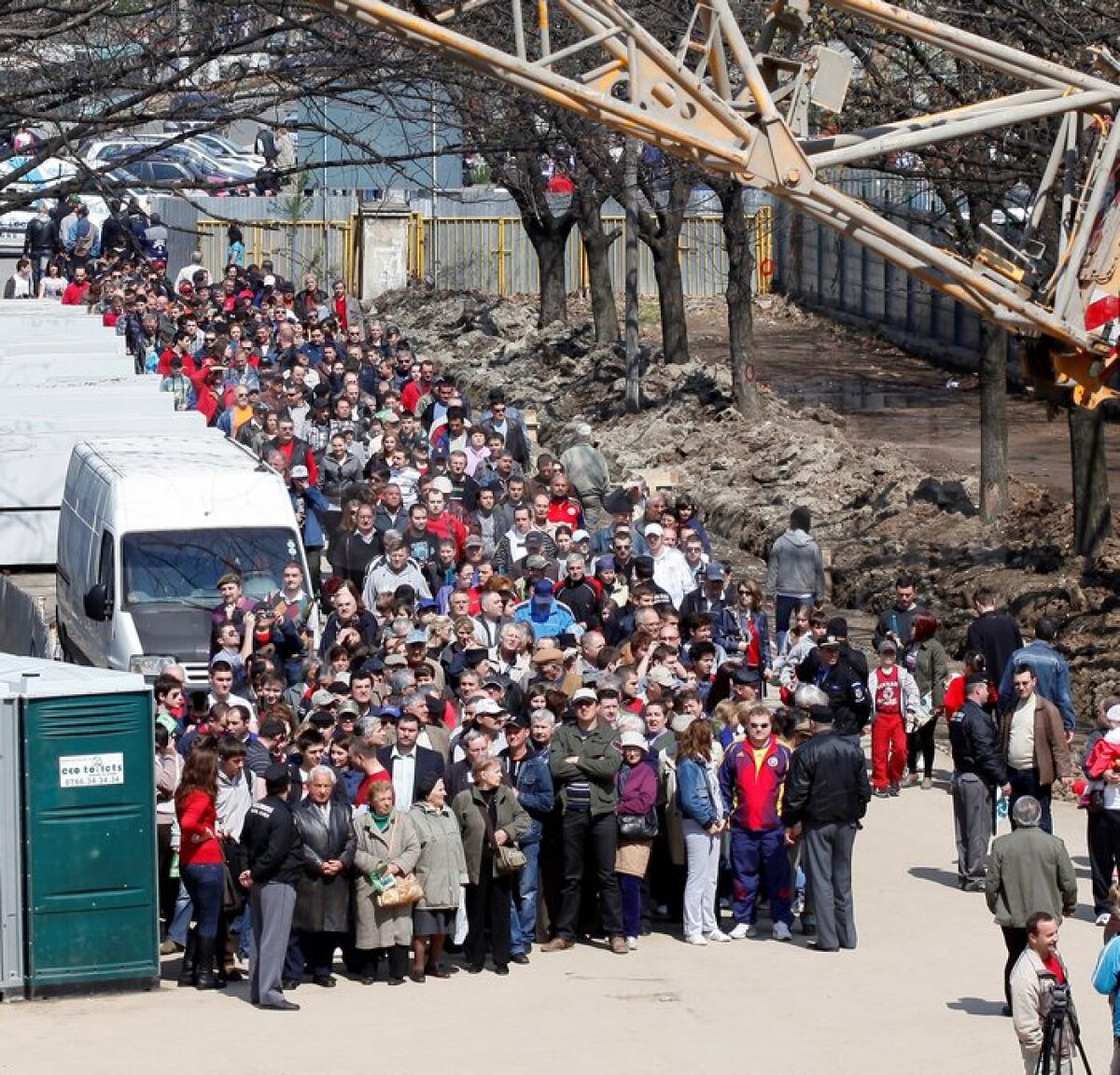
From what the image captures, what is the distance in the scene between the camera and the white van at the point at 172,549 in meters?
19.1

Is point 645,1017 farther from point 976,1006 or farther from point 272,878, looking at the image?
point 272,878

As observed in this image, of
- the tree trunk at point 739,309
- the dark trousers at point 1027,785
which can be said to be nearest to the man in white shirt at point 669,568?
the dark trousers at point 1027,785

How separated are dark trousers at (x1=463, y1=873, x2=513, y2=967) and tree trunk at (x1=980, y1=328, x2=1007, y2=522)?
14573 mm

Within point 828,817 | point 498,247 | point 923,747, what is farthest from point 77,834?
point 498,247

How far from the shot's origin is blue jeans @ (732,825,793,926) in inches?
590

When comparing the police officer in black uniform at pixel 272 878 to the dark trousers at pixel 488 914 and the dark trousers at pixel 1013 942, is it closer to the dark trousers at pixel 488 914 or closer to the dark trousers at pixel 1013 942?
the dark trousers at pixel 488 914

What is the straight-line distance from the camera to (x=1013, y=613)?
78.3 ft

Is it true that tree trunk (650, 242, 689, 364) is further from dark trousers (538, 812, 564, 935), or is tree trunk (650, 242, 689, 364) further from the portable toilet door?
the portable toilet door

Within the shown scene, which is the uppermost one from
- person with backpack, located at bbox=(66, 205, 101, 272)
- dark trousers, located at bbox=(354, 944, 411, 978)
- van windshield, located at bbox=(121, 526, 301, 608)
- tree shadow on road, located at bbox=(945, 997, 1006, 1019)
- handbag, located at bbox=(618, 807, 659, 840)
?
person with backpack, located at bbox=(66, 205, 101, 272)

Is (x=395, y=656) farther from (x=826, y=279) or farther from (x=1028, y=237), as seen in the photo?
(x=826, y=279)

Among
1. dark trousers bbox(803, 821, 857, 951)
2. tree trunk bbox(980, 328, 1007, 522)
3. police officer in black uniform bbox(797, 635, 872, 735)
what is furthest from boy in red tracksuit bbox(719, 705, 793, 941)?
tree trunk bbox(980, 328, 1007, 522)

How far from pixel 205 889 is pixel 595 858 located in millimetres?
2467

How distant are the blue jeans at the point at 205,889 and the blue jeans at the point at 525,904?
6.06 feet

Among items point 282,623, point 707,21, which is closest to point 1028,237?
point 707,21
